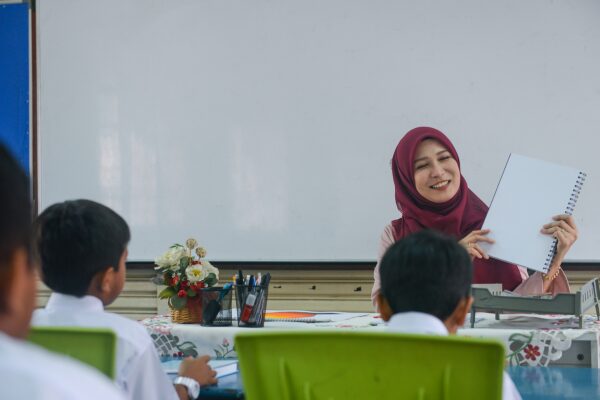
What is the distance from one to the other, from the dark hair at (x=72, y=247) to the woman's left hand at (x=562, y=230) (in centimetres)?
140

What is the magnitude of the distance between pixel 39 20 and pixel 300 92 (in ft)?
4.59

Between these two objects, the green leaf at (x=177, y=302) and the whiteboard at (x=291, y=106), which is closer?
the green leaf at (x=177, y=302)

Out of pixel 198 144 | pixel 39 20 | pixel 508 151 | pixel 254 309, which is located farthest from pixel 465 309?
pixel 39 20

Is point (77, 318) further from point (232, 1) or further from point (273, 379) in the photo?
point (232, 1)

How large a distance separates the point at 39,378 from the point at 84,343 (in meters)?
0.75

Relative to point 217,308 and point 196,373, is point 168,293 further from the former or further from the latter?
point 196,373

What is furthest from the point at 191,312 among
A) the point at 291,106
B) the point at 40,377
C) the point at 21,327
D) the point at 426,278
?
the point at 40,377

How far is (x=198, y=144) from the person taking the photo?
397cm

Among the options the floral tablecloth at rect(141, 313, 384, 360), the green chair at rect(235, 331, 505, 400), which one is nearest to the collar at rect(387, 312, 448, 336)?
the green chair at rect(235, 331, 505, 400)

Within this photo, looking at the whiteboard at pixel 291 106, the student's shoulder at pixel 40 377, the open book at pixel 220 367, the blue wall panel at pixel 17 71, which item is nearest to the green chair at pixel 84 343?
the open book at pixel 220 367

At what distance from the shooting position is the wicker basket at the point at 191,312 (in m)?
2.49

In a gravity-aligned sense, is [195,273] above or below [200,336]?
above

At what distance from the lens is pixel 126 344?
58.9 inches

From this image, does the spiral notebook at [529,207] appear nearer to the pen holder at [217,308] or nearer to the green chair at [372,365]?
the pen holder at [217,308]
